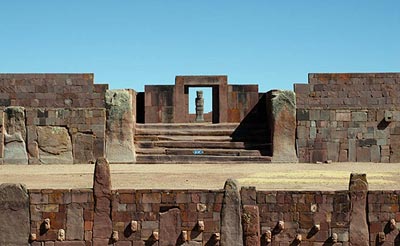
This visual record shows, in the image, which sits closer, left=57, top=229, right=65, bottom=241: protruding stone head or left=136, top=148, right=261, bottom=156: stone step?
left=57, top=229, right=65, bottom=241: protruding stone head

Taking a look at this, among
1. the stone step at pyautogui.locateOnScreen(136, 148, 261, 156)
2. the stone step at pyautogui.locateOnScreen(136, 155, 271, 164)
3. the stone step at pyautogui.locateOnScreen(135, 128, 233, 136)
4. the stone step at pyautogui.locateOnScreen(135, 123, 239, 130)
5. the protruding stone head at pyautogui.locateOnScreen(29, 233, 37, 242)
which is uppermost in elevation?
the stone step at pyautogui.locateOnScreen(135, 123, 239, 130)

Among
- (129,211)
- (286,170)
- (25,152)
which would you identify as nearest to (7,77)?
(25,152)

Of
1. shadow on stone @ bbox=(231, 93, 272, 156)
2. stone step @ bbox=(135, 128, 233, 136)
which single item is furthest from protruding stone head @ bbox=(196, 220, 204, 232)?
stone step @ bbox=(135, 128, 233, 136)

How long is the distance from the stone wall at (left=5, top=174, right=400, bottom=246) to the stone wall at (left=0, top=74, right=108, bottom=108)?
9.64m

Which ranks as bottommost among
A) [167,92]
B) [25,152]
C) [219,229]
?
[219,229]

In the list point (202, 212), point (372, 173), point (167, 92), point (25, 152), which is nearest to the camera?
point (202, 212)

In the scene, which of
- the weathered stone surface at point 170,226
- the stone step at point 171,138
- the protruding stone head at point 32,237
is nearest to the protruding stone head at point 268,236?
the weathered stone surface at point 170,226

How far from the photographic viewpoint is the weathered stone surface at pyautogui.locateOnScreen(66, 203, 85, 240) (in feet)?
32.2

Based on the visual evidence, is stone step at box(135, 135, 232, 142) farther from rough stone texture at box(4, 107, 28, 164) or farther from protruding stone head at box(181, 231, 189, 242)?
protruding stone head at box(181, 231, 189, 242)

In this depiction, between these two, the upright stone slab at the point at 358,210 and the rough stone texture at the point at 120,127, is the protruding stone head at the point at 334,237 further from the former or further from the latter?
the rough stone texture at the point at 120,127

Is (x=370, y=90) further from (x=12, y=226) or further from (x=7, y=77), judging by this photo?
(x=12, y=226)

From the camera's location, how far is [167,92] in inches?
754

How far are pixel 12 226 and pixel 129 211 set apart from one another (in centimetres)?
179

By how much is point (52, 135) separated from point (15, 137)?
0.88 m
